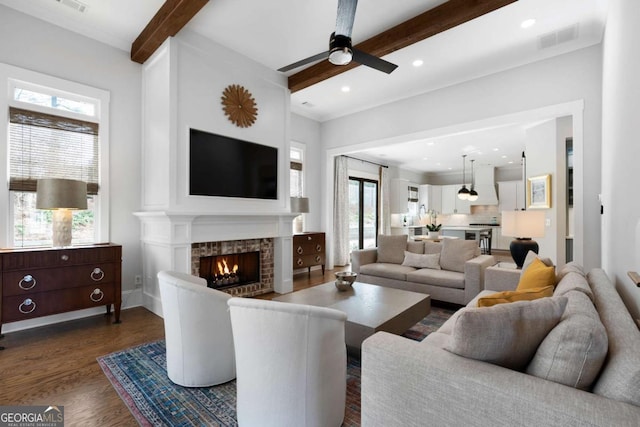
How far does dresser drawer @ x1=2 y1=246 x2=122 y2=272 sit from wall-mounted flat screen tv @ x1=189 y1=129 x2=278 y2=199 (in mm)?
1077

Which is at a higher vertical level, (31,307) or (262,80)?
(262,80)

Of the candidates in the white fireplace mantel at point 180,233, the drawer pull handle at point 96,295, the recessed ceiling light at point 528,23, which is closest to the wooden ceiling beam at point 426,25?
the recessed ceiling light at point 528,23

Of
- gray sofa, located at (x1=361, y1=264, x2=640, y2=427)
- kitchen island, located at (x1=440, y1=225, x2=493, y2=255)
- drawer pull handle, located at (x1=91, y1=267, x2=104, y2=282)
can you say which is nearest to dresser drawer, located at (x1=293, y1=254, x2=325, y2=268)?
drawer pull handle, located at (x1=91, y1=267, x2=104, y2=282)

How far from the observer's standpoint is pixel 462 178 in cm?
1152

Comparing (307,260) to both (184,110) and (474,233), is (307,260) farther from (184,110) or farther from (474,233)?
(474,233)

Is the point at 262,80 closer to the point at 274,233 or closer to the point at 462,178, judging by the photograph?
the point at 274,233

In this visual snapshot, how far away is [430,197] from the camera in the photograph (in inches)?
447

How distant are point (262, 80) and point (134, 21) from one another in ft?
5.34

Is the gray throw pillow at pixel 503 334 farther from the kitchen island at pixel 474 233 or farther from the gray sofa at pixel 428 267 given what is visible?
the kitchen island at pixel 474 233

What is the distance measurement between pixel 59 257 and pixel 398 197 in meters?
8.36

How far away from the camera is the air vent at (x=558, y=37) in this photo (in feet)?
11.3

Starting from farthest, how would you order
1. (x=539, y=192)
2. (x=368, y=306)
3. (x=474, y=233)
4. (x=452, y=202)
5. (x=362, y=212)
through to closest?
(x=452, y=202), (x=474, y=233), (x=362, y=212), (x=539, y=192), (x=368, y=306)

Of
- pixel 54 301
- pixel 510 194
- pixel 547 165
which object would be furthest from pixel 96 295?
pixel 510 194

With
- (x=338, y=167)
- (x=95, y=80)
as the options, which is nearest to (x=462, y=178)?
(x=338, y=167)
